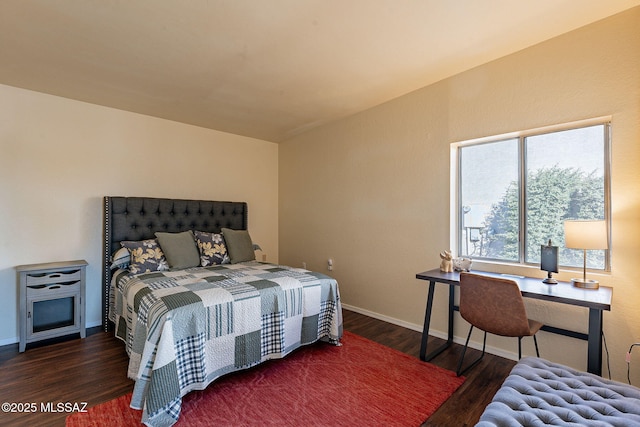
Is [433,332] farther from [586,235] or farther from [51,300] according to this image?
[51,300]

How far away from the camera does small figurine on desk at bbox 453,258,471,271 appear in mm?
2475

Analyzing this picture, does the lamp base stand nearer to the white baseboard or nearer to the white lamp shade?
the white lamp shade

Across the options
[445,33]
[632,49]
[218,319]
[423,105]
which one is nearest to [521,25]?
[445,33]

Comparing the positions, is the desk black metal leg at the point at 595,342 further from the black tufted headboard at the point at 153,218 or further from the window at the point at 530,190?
A: the black tufted headboard at the point at 153,218

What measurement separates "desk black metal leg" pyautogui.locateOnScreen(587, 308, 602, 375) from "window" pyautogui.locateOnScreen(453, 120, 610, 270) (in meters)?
0.58

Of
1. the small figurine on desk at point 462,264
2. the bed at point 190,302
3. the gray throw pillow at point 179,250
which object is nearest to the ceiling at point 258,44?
the bed at point 190,302

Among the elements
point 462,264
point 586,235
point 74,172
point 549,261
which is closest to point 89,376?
point 74,172

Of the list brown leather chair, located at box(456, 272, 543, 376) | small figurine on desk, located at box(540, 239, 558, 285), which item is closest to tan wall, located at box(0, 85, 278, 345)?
brown leather chair, located at box(456, 272, 543, 376)

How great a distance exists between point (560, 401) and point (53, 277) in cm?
358

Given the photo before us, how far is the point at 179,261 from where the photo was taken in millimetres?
2955

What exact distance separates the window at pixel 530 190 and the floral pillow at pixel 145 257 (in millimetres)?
2841

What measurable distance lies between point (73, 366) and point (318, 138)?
333 cm

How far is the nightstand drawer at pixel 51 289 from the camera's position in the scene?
8.16 feet

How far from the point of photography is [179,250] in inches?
119
